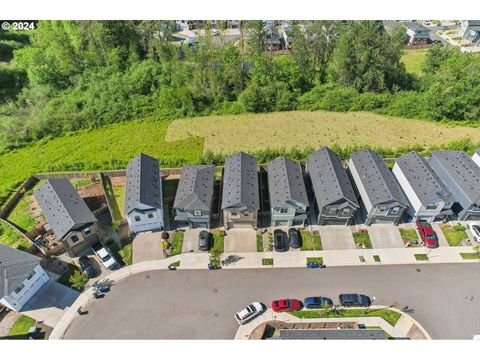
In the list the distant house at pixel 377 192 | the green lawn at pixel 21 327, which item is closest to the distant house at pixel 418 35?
the distant house at pixel 377 192

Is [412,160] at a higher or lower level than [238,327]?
higher

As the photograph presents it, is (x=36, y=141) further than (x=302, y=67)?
No

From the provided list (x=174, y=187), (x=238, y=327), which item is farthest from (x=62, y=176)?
(x=238, y=327)

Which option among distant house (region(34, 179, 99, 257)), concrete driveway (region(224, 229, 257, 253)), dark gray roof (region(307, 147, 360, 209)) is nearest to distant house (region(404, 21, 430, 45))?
dark gray roof (region(307, 147, 360, 209))

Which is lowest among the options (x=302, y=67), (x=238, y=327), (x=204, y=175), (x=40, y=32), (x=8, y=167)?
(x=238, y=327)

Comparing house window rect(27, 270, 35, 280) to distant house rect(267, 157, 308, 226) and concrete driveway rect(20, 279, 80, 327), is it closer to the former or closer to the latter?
concrete driveway rect(20, 279, 80, 327)

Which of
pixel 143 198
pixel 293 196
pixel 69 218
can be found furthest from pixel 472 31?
pixel 69 218

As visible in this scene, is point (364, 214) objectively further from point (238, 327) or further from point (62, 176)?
point (62, 176)
